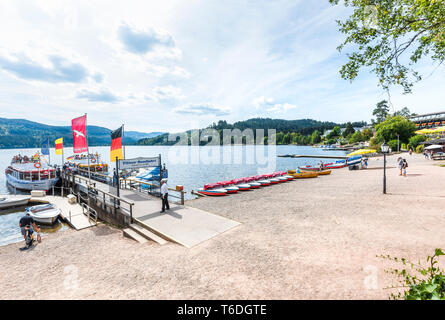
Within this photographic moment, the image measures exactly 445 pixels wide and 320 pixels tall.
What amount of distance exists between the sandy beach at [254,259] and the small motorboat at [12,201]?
16785mm

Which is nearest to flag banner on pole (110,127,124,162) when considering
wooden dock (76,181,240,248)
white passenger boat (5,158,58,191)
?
wooden dock (76,181,240,248)

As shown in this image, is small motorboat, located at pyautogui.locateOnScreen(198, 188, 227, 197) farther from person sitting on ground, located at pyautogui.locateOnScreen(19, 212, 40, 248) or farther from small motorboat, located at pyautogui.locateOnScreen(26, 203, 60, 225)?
small motorboat, located at pyautogui.locateOnScreen(26, 203, 60, 225)

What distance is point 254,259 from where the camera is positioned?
636 cm

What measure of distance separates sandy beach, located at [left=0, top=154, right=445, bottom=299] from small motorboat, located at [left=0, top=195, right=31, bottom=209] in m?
16.8

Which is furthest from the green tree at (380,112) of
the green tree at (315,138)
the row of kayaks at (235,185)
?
→ the row of kayaks at (235,185)

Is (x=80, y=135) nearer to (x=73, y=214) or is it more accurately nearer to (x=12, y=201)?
(x=73, y=214)

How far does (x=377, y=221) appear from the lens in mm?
9094

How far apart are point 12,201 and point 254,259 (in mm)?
29272

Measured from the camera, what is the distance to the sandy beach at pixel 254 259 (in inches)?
199

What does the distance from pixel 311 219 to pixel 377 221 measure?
2808 millimetres

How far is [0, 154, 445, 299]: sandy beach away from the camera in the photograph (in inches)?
199
